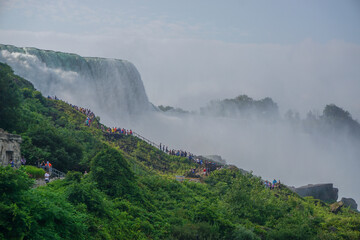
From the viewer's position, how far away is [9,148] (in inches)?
746

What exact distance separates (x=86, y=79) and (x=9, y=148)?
139ft

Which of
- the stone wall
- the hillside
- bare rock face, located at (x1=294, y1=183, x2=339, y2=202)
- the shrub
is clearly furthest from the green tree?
bare rock face, located at (x1=294, y1=183, x2=339, y2=202)

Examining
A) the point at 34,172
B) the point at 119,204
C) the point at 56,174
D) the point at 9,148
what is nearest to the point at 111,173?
the point at 119,204

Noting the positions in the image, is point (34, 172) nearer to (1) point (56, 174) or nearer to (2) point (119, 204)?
(1) point (56, 174)

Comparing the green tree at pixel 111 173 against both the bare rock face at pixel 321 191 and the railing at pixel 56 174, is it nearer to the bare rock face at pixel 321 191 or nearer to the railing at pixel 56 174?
the railing at pixel 56 174

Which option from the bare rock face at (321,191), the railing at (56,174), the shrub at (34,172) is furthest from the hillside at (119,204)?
the bare rock face at (321,191)

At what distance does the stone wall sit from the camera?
719 inches

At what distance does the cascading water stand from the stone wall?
3486 centimetres

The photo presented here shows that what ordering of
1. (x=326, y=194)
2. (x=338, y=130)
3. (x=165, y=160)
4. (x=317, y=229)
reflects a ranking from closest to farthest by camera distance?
(x=317, y=229)
(x=165, y=160)
(x=326, y=194)
(x=338, y=130)

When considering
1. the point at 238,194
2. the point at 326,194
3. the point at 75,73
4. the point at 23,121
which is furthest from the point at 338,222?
the point at 75,73

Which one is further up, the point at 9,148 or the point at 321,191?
the point at 9,148

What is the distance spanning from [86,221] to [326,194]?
132 feet

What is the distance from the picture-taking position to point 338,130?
120 meters

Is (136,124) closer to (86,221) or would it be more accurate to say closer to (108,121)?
(108,121)
